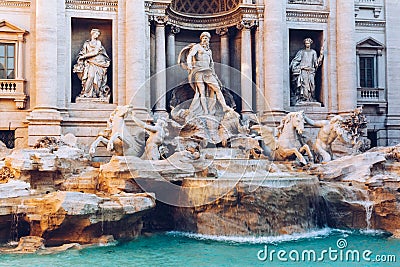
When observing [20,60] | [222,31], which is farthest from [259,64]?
[20,60]

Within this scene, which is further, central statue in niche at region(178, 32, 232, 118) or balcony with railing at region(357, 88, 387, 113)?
balcony with railing at region(357, 88, 387, 113)

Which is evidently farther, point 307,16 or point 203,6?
point 203,6

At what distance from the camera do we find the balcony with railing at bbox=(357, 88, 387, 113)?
2083 cm

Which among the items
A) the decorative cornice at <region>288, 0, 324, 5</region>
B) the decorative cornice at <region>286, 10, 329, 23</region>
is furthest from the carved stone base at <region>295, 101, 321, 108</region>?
the decorative cornice at <region>288, 0, 324, 5</region>

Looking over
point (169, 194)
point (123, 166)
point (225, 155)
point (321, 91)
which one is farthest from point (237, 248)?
point (321, 91)

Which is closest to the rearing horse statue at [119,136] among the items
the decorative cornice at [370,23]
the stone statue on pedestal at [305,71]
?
the stone statue on pedestal at [305,71]

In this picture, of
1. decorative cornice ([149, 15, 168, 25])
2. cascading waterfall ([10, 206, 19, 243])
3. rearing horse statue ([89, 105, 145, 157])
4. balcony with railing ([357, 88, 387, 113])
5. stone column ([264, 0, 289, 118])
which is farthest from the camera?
balcony with railing ([357, 88, 387, 113])

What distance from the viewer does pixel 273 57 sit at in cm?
1891

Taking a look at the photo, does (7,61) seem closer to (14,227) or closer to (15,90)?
(15,90)

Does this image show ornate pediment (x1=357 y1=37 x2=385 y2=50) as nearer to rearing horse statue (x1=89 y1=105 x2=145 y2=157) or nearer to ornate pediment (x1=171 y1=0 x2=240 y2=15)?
ornate pediment (x1=171 y1=0 x2=240 y2=15)

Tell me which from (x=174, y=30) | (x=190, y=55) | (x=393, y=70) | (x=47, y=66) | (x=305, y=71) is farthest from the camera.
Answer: (x=393, y=70)

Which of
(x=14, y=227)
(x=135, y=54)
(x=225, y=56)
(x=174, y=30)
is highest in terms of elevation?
(x=174, y=30)

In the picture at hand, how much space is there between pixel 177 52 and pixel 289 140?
6.73m

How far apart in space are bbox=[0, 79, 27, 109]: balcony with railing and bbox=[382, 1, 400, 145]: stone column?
14.3 metres
